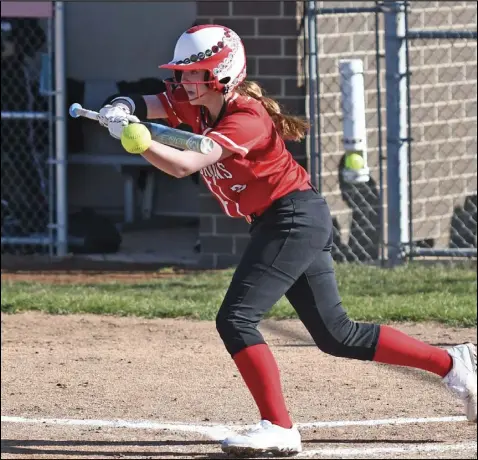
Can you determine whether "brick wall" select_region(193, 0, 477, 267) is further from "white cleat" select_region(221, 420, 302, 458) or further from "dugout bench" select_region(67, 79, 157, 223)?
"white cleat" select_region(221, 420, 302, 458)

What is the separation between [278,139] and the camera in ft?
16.4

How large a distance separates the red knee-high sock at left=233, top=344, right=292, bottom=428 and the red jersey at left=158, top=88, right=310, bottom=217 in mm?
582

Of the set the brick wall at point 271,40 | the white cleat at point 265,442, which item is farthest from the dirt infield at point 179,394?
the brick wall at point 271,40

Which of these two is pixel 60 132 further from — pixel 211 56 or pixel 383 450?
pixel 383 450

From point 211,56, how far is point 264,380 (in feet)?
4.28

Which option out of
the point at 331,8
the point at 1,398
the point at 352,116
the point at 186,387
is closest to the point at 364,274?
the point at 352,116

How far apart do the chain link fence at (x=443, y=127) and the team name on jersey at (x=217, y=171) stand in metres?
5.77

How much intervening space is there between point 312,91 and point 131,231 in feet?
11.2

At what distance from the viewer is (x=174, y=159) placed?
14.8 ft

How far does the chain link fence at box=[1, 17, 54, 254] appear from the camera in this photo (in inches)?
445

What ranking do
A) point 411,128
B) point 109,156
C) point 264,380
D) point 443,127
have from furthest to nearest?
point 109,156 → point 443,127 → point 411,128 → point 264,380

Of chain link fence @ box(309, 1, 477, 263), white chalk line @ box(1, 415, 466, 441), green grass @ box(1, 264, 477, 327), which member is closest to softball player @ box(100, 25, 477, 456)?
white chalk line @ box(1, 415, 466, 441)

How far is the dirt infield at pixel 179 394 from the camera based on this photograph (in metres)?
5.18

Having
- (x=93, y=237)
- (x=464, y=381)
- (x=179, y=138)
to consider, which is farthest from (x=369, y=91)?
(x=179, y=138)
